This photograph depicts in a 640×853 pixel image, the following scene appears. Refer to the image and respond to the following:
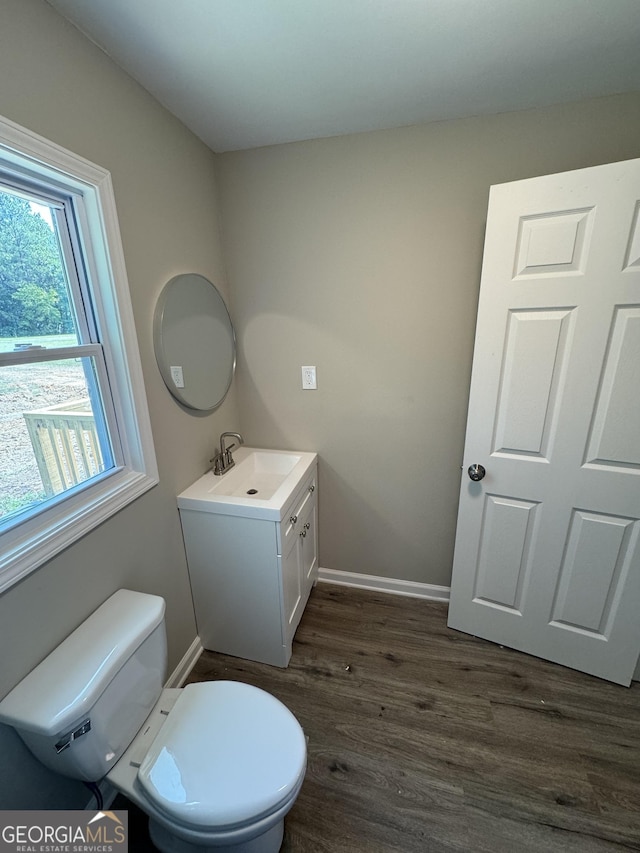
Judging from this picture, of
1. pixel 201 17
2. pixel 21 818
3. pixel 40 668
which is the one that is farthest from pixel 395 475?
pixel 201 17

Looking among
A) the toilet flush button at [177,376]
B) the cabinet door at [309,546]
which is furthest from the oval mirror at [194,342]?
the cabinet door at [309,546]

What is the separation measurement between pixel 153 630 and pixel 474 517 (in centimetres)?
137

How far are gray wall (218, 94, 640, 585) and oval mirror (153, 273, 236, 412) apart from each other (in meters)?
0.15

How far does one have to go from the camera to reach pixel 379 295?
1.64 m

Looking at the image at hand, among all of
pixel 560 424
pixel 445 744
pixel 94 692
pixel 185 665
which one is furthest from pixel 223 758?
pixel 560 424

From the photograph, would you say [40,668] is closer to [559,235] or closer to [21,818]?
[21,818]

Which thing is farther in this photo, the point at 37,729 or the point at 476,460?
the point at 476,460

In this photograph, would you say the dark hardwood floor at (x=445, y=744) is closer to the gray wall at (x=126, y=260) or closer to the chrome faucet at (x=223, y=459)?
the gray wall at (x=126, y=260)

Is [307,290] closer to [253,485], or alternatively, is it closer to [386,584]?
[253,485]

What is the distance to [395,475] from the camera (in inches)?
72.6

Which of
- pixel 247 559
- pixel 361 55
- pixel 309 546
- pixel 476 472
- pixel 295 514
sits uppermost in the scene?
pixel 361 55

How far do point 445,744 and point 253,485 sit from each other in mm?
1321

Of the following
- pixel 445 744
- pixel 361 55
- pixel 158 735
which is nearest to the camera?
pixel 158 735

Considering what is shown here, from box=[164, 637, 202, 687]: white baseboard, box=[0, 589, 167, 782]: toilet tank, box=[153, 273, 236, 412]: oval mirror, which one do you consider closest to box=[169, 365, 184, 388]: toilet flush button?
box=[153, 273, 236, 412]: oval mirror
